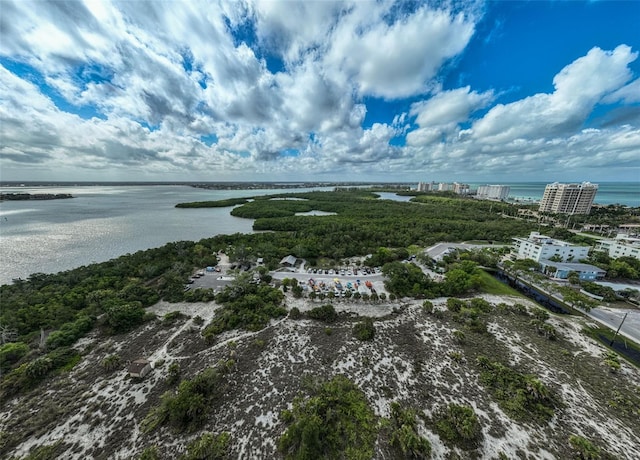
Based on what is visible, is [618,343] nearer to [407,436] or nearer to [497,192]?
[407,436]

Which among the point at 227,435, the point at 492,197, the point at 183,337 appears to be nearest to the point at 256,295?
the point at 183,337

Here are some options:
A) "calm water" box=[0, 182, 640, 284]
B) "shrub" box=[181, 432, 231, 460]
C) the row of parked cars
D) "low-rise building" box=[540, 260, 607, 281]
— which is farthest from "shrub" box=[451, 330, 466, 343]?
"calm water" box=[0, 182, 640, 284]

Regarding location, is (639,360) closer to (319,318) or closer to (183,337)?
(319,318)

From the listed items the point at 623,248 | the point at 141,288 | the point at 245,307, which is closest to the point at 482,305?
the point at 245,307

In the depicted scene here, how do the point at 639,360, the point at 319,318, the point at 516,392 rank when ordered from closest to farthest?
the point at 516,392 → the point at 639,360 → the point at 319,318

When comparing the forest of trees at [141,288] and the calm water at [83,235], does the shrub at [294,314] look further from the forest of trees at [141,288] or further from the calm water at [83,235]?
the calm water at [83,235]

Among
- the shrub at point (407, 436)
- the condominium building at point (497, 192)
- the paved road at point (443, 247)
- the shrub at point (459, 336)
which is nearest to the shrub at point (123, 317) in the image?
the shrub at point (407, 436)
